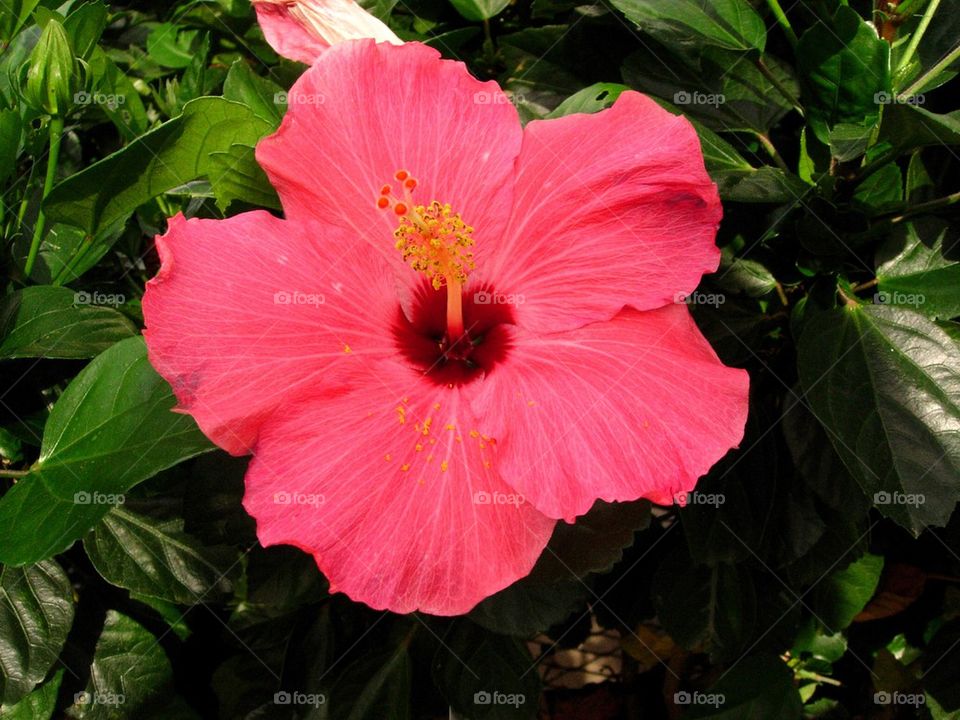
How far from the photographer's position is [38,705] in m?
1.44

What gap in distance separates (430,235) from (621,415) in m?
0.30

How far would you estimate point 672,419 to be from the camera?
890 mm

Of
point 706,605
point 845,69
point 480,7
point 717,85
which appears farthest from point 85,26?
point 706,605

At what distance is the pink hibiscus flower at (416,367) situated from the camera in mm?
887

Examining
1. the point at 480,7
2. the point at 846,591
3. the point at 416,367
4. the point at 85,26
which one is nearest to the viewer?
the point at 416,367

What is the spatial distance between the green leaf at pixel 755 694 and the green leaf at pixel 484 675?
0.38 meters

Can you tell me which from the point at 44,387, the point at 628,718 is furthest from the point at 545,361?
the point at 628,718

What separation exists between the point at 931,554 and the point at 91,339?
1722 millimetres

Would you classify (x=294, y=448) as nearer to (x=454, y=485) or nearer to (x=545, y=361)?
(x=454, y=485)

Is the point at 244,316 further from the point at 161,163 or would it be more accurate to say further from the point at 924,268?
the point at 924,268

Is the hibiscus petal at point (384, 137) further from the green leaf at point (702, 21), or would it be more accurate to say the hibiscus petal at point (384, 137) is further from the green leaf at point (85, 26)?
the green leaf at point (85, 26)

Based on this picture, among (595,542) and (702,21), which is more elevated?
(702,21)

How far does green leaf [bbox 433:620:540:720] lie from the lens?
147 centimetres

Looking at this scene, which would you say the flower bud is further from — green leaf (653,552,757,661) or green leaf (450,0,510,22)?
green leaf (653,552,757,661)
